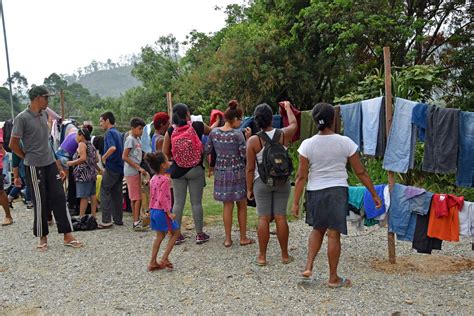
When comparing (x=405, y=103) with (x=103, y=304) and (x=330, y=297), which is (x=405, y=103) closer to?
(x=330, y=297)

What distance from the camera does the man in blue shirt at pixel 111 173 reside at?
6.95 metres

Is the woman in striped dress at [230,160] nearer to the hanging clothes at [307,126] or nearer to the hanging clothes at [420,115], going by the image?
the hanging clothes at [307,126]

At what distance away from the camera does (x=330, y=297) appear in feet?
13.3

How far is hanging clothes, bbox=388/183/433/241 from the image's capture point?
4.52m

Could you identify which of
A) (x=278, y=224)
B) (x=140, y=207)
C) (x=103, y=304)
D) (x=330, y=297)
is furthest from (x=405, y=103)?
(x=140, y=207)

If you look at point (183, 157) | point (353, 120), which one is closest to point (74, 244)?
point (183, 157)

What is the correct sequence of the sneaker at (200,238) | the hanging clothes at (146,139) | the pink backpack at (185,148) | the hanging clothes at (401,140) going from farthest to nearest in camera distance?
the hanging clothes at (146,139) < the sneaker at (200,238) < the pink backpack at (185,148) < the hanging clothes at (401,140)

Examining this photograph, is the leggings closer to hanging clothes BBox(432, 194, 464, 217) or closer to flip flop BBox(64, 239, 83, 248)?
flip flop BBox(64, 239, 83, 248)

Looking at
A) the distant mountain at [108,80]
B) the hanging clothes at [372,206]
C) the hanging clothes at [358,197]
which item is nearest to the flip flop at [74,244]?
the hanging clothes at [358,197]

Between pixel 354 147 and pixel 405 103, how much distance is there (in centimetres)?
108

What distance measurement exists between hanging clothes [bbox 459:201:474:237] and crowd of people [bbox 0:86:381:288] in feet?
2.87

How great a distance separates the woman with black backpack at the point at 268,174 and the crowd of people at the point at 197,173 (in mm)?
11

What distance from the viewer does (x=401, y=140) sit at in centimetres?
480

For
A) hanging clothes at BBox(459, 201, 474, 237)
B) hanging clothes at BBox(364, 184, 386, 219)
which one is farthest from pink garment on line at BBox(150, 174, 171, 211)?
hanging clothes at BBox(459, 201, 474, 237)
